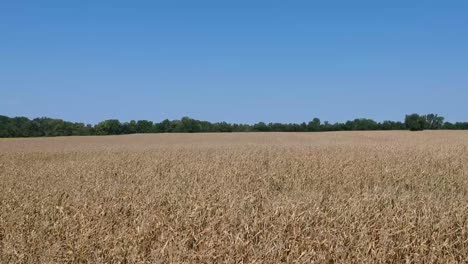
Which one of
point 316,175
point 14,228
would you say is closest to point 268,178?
point 316,175

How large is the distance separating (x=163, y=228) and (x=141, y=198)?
1.26 meters

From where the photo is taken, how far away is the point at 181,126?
236 feet

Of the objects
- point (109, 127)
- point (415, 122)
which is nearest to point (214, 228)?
point (415, 122)

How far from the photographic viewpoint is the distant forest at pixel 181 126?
61.0 metres

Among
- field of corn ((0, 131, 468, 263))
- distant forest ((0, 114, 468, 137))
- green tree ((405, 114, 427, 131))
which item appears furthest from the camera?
distant forest ((0, 114, 468, 137))

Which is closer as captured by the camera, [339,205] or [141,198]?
[339,205]

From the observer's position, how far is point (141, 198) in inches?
197

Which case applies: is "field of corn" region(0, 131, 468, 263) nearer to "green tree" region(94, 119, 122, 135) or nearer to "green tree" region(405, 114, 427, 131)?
"green tree" region(405, 114, 427, 131)

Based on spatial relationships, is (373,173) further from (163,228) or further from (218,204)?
(163,228)

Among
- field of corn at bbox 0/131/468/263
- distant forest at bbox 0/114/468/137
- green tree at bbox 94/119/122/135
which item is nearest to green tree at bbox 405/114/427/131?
distant forest at bbox 0/114/468/137

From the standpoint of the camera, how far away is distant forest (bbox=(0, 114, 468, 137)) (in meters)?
61.0

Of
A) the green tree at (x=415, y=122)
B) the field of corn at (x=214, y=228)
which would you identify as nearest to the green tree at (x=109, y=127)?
the green tree at (x=415, y=122)

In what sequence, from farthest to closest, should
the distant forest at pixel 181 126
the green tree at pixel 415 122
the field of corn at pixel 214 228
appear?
the distant forest at pixel 181 126 → the green tree at pixel 415 122 → the field of corn at pixel 214 228

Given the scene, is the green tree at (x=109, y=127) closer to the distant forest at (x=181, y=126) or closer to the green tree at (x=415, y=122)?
the distant forest at (x=181, y=126)
